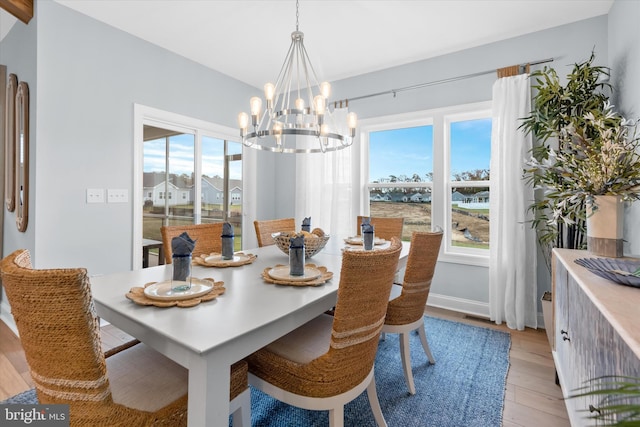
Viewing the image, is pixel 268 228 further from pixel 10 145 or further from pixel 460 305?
pixel 10 145

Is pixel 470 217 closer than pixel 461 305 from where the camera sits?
No

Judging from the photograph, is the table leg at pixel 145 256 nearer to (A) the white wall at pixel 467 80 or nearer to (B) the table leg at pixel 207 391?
(B) the table leg at pixel 207 391

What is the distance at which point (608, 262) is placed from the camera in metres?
1.39

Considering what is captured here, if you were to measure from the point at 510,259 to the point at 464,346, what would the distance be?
934 millimetres

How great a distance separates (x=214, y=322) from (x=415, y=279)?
122 centimetres

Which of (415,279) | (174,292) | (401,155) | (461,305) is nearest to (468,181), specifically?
(401,155)

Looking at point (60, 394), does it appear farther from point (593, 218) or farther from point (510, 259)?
point (510, 259)

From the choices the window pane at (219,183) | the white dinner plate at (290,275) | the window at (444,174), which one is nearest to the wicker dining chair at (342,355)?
the white dinner plate at (290,275)

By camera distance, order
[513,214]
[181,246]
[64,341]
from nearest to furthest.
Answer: [64,341], [181,246], [513,214]

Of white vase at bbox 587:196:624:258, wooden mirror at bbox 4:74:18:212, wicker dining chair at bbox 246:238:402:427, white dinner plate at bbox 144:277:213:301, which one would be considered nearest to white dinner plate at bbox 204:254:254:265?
white dinner plate at bbox 144:277:213:301

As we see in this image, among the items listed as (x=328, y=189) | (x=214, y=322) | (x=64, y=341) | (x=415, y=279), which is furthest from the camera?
(x=328, y=189)

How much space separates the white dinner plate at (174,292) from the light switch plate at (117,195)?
1.93 metres

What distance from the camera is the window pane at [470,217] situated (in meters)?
3.29

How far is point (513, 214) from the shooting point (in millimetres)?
2848
